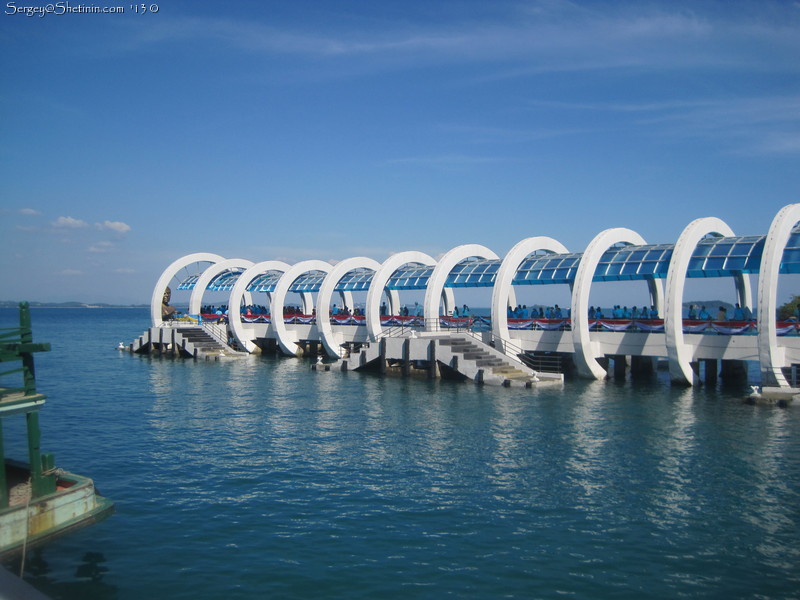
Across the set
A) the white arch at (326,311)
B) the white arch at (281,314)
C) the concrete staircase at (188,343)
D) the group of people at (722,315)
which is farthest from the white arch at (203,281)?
the group of people at (722,315)

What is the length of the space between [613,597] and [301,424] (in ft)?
47.7

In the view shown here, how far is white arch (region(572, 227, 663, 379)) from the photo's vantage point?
3178 cm

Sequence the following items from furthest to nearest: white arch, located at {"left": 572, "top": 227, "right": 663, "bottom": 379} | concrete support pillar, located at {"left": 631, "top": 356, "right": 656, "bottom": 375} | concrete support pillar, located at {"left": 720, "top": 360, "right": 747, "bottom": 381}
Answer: concrete support pillar, located at {"left": 631, "top": 356, "right": 656, "bottom": 375}
concrete support pillar, located at {"left": 720, "top": 360, "right": 747, "bottom": 381}
white arch, located at {"left": 572, "top": 227, "right": 663, "bottom": 379}

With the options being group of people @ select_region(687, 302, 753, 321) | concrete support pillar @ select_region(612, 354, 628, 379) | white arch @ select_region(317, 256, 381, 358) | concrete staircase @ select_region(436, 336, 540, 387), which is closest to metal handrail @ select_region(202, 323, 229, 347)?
white arch @ select_region(317, 256, 381, 358)

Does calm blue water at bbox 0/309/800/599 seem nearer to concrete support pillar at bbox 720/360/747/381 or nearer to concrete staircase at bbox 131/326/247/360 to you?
concrete support pillar at bbox 720/360/747/381

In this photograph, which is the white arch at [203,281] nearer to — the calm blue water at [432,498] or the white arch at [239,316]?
the white arch at [239,316]

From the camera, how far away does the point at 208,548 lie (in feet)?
39.5

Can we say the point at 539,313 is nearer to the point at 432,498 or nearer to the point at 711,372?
the point at 711,372

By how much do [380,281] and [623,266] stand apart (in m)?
14.5

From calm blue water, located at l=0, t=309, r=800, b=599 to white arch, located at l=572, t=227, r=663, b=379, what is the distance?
5.24m

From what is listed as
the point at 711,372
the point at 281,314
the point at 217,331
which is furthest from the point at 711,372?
the point at 217,331

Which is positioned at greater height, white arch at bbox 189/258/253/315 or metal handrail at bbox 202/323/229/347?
white arch at bbox 189/258/253/315

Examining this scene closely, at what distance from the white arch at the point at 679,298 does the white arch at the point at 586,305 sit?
3.73 meters

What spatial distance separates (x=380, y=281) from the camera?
40.9 metres
